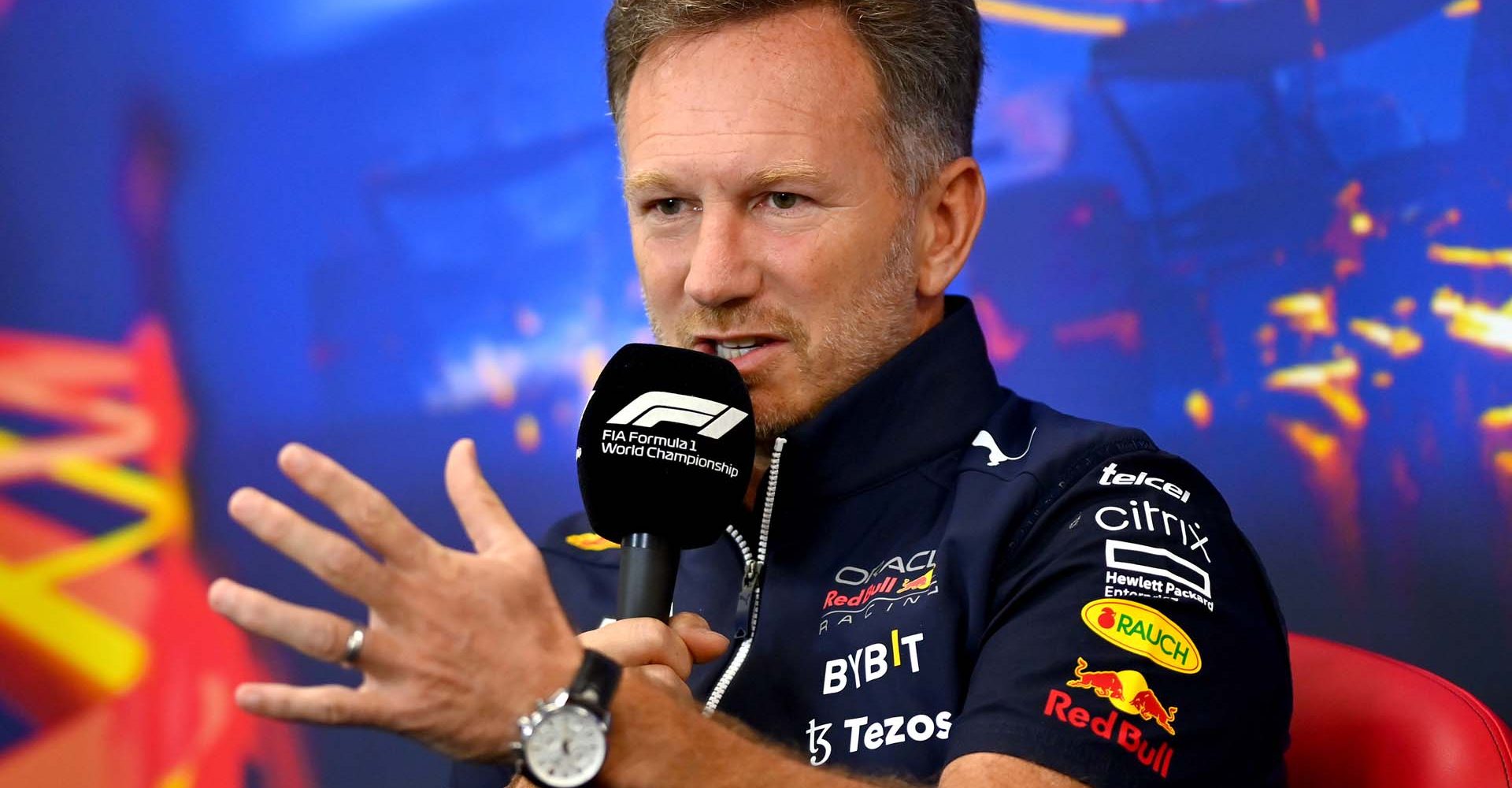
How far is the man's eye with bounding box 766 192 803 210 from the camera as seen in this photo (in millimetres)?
1675

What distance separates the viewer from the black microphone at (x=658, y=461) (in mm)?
1313

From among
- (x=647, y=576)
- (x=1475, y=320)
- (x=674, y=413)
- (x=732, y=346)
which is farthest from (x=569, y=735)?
(x=1475, y=320)

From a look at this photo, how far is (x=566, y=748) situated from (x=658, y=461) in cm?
35

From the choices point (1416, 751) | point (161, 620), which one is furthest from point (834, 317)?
point (161, 620)

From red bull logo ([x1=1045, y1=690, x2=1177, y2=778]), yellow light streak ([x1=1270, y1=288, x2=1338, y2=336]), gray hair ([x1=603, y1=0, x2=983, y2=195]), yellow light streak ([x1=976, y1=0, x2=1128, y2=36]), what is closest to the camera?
red bull logo ([x1=1045, y1=690, x2=1177, y2=778])

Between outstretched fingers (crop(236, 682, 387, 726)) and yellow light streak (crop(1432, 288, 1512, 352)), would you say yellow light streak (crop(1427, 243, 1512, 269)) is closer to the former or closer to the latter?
yellow light streak (crop(1432, 288, 1512, 352))

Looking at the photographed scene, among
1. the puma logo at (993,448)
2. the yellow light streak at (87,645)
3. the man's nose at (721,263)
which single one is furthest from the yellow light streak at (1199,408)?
the yellow light streak at (87,645)

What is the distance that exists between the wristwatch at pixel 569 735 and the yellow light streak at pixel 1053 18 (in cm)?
161

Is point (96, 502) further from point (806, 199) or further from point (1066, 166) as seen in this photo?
point (1066, 166)

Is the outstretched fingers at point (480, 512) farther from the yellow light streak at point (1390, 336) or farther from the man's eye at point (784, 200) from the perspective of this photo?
the yellow light streak at point (1390, 336)

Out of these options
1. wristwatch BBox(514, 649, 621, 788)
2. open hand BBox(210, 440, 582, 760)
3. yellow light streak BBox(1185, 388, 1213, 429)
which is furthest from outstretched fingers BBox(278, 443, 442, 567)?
yellow light streak BBox(1185, 388, 1213, 429)

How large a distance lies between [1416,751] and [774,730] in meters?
0.60

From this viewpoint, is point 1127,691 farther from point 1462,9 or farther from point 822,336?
point 1462,9

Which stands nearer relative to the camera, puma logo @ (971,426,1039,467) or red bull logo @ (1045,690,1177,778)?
red bull logo @ (1045,690,1177,778)
